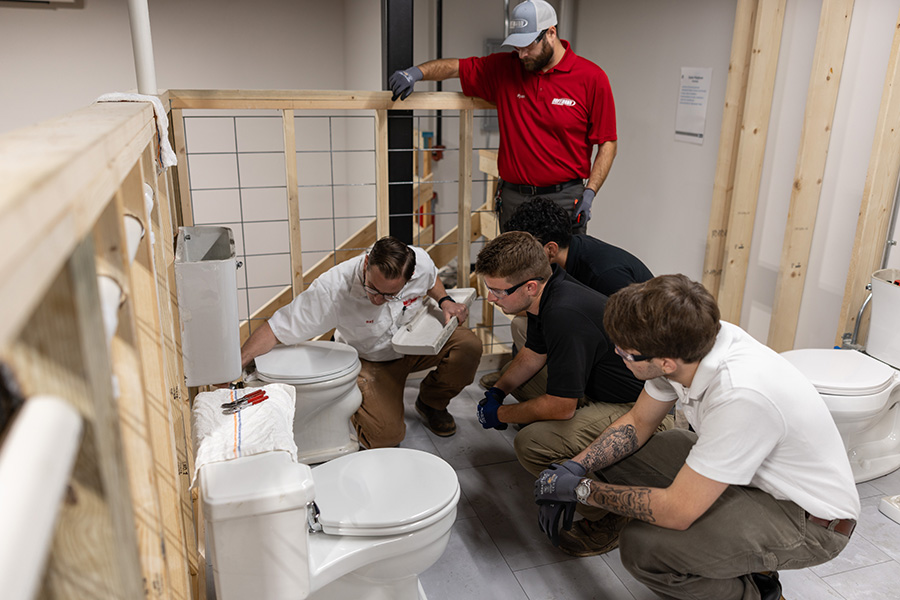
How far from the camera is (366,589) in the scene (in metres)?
1.80

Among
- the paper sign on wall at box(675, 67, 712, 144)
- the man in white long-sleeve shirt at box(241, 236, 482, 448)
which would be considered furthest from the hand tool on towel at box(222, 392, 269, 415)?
the paper sign on wall at box(675, 67, 712, 144)

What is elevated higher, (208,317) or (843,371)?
(208,317)

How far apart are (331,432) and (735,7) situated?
8.48ft

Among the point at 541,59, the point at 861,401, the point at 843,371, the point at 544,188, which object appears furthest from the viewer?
the point at 544,188

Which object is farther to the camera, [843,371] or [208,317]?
[843,371]

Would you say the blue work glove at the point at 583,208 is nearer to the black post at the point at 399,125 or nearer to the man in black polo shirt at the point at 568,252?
the man in black polo shirt at the point at 568,252

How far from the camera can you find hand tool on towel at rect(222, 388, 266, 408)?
167 cm

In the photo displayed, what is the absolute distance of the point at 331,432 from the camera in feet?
8.43

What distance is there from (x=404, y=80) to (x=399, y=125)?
0.79 feet

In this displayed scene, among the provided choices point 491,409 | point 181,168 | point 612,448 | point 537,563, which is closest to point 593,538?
point 537,563

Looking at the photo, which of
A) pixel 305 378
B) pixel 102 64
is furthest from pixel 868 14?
pixel 102 64

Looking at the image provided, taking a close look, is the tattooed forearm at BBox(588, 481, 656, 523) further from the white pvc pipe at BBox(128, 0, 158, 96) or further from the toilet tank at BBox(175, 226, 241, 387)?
the white pvc pipe at BBox(128, 0, 158, 96)

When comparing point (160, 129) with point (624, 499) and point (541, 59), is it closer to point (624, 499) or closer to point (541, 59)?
point (624, 499)

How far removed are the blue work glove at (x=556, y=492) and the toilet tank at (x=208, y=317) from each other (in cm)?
89
